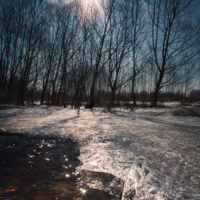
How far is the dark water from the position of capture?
55cm

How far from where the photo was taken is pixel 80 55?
6.78 metres

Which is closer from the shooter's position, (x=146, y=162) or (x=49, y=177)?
(x=49, y=177)

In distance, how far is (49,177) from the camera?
0.69m

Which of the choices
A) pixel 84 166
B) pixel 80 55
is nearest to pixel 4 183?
pixel 84 166

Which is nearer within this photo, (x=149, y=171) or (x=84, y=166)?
(x=149, y=171)

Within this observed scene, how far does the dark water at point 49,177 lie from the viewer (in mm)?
553

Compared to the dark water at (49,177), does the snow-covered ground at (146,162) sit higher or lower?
higher

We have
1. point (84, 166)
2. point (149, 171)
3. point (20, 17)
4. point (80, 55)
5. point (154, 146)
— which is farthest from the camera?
point (80, 55)

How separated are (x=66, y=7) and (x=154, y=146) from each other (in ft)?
26.4

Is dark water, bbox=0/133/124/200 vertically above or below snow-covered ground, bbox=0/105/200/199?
below

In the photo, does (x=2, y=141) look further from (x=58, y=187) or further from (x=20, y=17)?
(x=20, y=17)

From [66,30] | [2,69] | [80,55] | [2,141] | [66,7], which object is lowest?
[2,141]

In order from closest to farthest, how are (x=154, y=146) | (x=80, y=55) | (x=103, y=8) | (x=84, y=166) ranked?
(x=84, y=166), (x=154, y=146), (x=103, y=8), (x=80, y=55)

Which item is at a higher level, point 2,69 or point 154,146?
point 2,69
